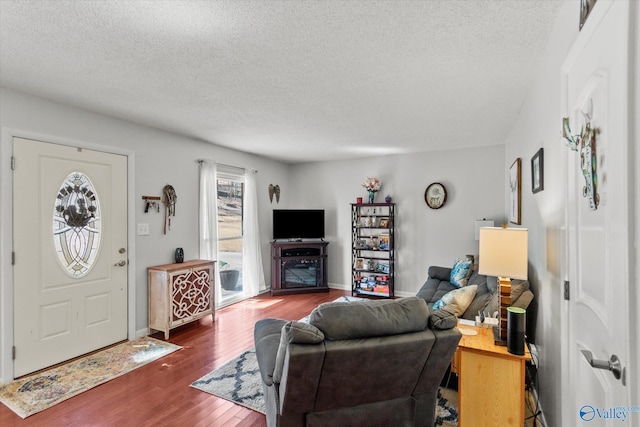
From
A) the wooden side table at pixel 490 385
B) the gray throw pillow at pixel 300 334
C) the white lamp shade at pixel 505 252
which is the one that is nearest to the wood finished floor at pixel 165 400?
the gray throw pillow at pixel 300 334

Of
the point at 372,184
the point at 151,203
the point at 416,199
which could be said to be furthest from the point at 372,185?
the point at 151,203

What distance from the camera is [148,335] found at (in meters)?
3.52

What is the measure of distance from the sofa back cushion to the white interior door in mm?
642

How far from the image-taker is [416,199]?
5.19m

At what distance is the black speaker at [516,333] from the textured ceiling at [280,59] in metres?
1.64

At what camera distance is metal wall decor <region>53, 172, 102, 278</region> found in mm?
2865

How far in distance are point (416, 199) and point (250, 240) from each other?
9.54 ft

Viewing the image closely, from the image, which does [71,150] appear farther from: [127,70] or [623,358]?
[623,358]

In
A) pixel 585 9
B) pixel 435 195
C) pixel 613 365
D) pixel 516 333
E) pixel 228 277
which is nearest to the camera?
pixel 613 365

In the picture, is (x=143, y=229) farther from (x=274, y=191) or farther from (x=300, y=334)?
(x=300, y=334)

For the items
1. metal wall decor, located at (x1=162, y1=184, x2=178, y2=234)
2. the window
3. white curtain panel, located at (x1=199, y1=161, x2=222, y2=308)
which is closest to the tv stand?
the window

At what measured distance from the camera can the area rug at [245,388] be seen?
83.9 inches

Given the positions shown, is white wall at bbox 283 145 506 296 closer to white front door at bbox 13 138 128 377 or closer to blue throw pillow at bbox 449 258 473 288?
blue throw pillow at bbox 449 258 473 288

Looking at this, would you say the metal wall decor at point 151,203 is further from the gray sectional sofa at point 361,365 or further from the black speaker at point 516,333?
the black speaker at point 516,333
